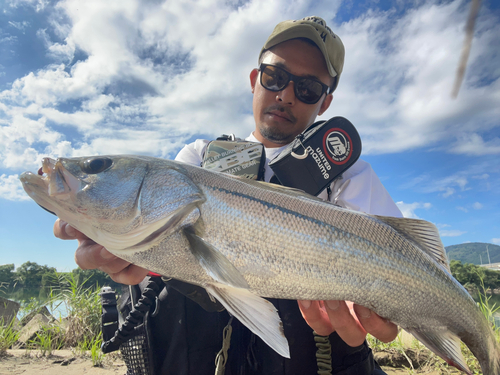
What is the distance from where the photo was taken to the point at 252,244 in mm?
1644

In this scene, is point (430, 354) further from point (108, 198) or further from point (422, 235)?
point (108, 198)

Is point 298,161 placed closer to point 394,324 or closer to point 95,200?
point 394,324

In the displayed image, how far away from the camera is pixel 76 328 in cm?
545

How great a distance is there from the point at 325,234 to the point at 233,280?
2.03ft

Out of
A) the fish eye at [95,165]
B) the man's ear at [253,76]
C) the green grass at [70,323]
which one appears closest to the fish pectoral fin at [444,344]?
the fish eye at [95,165]

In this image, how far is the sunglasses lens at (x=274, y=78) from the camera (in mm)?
3371

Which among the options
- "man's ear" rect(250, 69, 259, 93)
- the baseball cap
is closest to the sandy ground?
"man's ear" rect(250, 69, 259, 93)

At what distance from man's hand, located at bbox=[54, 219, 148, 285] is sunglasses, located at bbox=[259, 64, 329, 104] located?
98.3 inches

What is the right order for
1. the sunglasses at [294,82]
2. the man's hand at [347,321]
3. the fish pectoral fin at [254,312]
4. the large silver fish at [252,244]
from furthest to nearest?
the sunglasses at [294,82] < the man's hand at [347,321] < the large silver fish at [252,244] < the fish pectoral fin at [254,312]

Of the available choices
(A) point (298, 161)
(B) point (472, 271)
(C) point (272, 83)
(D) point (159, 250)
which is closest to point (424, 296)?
(A) point (298, 161)

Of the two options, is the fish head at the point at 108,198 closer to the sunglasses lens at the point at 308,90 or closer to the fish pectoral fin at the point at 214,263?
the fish pectoral fin at the point at 214,263

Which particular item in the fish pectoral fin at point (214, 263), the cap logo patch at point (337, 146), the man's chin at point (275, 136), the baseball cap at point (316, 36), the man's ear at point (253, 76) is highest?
the man's ear at point (253, 76)

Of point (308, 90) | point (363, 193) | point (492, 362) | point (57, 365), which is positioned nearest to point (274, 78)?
point (308, 90)

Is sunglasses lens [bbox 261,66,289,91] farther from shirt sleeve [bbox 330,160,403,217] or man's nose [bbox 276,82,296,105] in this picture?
shirt sleeve [bbox 330,160,403,217]
